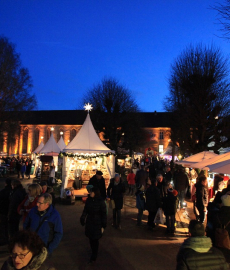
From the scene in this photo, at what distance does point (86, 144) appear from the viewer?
13.2 metres

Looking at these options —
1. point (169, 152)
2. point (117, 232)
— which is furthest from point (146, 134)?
point (117, 232)

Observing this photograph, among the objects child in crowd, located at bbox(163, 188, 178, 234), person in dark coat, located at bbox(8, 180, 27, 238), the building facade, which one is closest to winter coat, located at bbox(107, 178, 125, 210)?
child in crowd, located at bbox(163, 188, 178, 234)

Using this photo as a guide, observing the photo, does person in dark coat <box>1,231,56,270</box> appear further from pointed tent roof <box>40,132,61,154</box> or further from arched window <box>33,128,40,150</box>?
arched window <box>33,128,40,150</box>

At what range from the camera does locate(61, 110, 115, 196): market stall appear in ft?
41.4

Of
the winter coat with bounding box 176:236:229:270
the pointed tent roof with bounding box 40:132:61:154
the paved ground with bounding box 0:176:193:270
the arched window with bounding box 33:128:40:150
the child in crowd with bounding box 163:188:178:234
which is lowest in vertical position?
the paved ground with bounding box 0:176:193:270

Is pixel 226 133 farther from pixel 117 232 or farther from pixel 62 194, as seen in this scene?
pixel 117 232

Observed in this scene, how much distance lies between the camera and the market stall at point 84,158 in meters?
12.6

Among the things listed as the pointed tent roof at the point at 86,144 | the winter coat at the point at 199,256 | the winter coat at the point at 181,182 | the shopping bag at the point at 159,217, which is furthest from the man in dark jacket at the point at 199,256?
the pointed tent roof at the point at 86,144

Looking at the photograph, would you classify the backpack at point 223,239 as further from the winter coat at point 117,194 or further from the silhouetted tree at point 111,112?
the silhouetted tree at point 111,112

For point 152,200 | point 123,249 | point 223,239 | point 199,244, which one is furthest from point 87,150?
point 199,244

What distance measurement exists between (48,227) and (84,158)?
386 inches

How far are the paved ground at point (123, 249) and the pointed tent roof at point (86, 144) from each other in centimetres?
477

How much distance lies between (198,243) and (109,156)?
11.3m

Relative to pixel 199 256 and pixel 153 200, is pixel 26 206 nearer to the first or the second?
pixel 199 256
